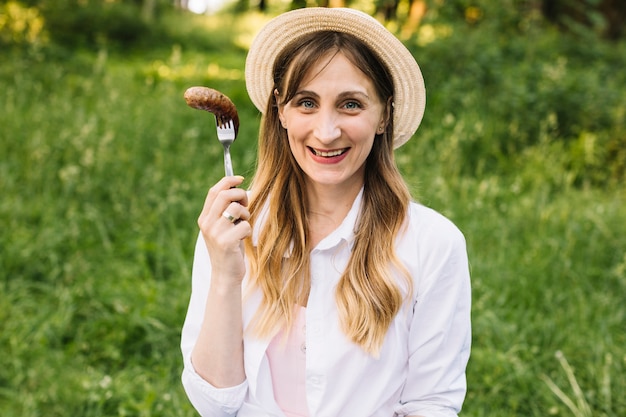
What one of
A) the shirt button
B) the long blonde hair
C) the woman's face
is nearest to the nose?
the woman's face

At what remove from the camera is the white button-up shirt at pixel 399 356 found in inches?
67.2

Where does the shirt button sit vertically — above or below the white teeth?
below

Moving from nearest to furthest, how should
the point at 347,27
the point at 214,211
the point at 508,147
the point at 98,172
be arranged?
the point at 214,211 < the point at 347,27 < the point at 98,172 < the point at 508,147

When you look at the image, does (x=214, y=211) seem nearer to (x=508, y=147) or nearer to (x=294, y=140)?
(x=294, y=140)

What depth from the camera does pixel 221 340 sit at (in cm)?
173

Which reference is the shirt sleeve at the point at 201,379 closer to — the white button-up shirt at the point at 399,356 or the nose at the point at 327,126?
the white button-up shirt at the point at 399,356

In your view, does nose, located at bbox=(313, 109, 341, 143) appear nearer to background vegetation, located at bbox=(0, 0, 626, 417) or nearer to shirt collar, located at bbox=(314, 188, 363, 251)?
shirt collar, located at bbox=(314, 188, 363, 251)

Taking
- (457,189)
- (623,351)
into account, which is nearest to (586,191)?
(457,189)

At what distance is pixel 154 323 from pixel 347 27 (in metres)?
2.01

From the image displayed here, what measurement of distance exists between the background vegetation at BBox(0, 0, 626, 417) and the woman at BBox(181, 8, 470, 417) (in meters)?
1.15

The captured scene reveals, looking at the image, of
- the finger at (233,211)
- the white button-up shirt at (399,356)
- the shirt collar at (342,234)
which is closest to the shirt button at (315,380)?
the white button-up shirt at (399,356)

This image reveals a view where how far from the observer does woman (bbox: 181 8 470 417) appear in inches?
66.9

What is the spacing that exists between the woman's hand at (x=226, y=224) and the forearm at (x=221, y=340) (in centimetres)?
7

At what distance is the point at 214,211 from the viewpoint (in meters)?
1.60
